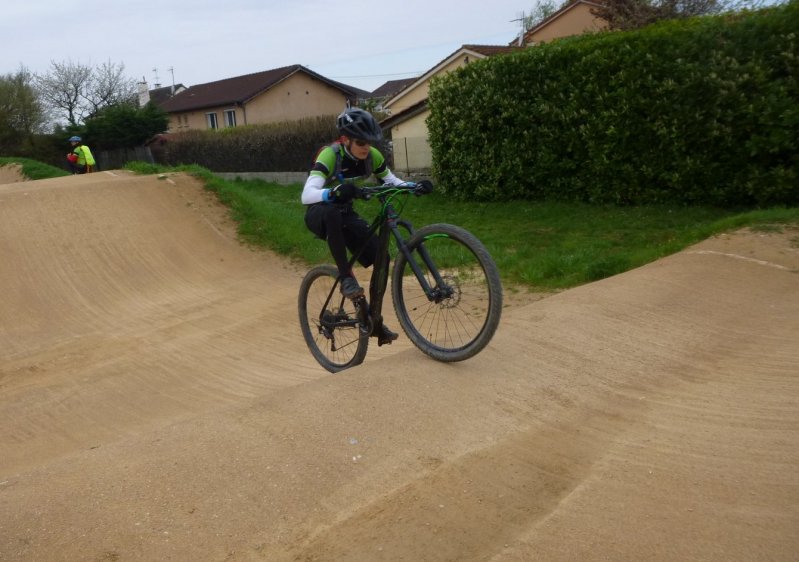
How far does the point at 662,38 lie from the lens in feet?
41.0

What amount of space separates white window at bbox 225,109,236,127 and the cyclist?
1671 inches

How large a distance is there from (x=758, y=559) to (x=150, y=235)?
11.6 metres

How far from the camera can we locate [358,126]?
5.05 meters

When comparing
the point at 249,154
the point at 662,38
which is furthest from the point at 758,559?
the point at 249,154

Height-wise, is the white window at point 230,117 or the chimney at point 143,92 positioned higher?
the chimney at point 143,92

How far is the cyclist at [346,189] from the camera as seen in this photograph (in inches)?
199

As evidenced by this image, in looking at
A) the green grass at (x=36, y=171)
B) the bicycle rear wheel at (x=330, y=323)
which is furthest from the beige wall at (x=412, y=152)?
the bicycle rear wheel at (x=330, y=323)

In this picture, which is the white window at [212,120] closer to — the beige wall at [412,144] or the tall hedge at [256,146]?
the tall hedge at [256,146]

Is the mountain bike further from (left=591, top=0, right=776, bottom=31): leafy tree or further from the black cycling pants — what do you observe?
(left=591, top=0, right=776, bottom=31): leafy tree

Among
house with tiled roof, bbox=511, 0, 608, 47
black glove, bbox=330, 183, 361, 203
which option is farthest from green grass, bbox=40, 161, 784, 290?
house with tiled roof, bbox=511, 0, 608, 47

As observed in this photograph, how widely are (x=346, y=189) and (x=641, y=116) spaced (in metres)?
9.52

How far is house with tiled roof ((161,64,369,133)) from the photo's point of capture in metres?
44.9

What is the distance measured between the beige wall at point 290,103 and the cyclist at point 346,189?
40.0 metres

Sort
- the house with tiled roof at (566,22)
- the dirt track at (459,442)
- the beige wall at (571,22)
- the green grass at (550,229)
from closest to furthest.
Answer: the dirt track at (459,442) → the green grass at (550,229) → the house with tiled roof at (566,22) → the beige wall at (571,22)
